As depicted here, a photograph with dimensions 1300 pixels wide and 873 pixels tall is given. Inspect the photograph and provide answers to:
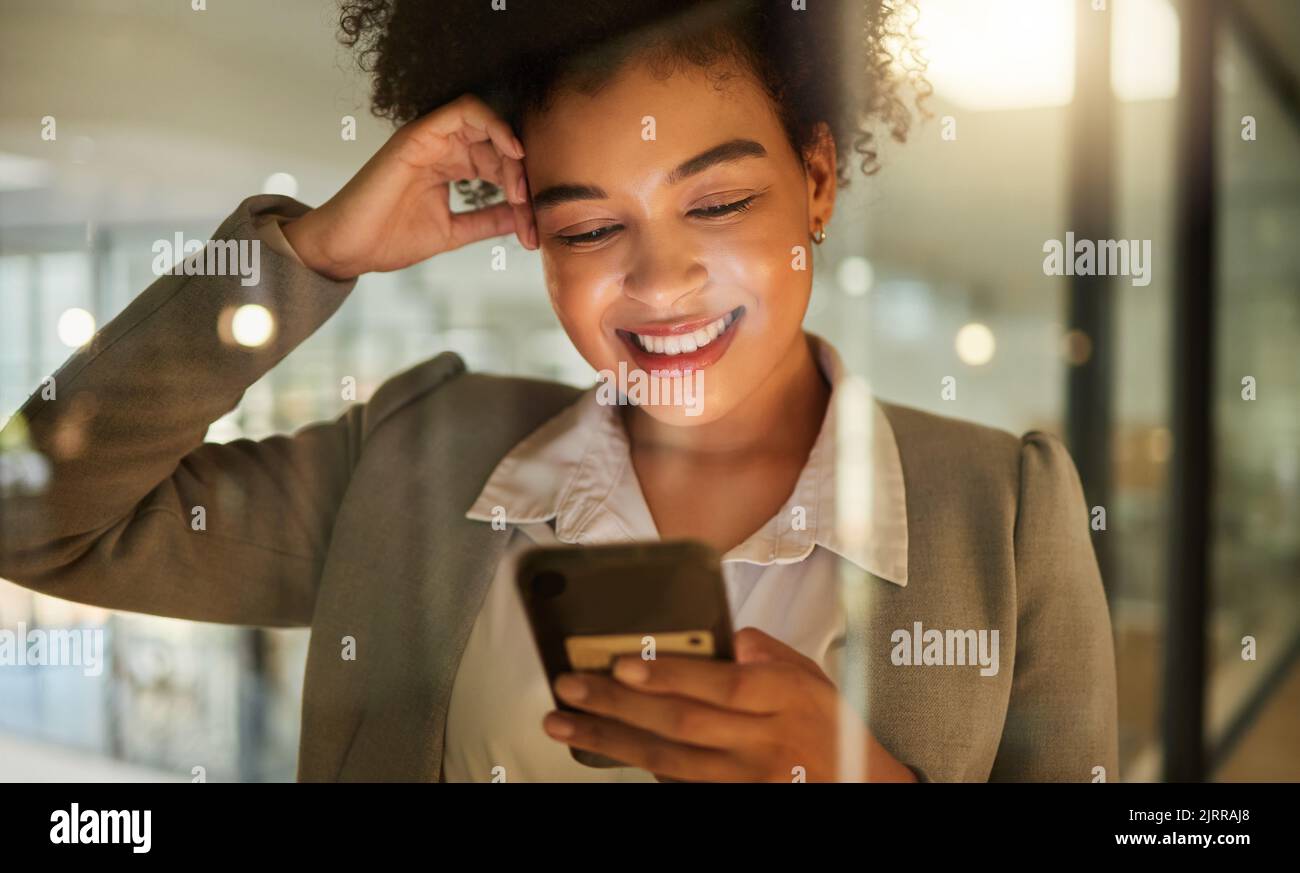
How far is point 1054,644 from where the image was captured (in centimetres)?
82

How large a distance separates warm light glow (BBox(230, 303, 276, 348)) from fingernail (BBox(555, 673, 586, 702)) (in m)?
0.40

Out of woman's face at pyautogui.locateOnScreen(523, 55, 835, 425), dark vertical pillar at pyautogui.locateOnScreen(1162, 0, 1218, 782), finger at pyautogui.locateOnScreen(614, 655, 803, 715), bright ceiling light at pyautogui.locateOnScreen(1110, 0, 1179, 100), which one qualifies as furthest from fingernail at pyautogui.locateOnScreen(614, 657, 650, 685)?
dark vertical pillar at pyautogui.locateOnScreen(1162, 0, 1218, 782)

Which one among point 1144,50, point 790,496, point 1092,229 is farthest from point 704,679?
point 1144,50

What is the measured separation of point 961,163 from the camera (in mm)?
965

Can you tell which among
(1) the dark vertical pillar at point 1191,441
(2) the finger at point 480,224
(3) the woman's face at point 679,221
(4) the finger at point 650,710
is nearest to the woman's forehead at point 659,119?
(3) the woman's face at point 679,221

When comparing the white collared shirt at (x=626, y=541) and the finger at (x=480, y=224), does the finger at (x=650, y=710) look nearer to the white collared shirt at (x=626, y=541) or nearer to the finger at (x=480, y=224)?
the white collared shirt at (x=626, y=541)

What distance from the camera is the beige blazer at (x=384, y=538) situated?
2.66ft

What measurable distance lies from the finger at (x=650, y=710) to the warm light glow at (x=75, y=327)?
20.6 inches

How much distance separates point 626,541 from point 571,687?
14cm

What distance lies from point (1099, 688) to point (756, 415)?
0.39m

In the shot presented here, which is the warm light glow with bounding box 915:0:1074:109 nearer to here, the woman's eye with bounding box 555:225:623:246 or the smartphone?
the woman's eye with bounding box 555:225:623:246

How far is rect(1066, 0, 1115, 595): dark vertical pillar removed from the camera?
1.08 meters
